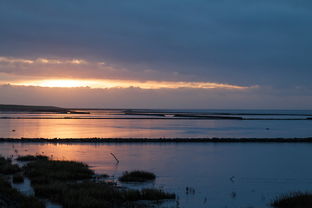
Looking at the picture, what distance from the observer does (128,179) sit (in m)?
18.2

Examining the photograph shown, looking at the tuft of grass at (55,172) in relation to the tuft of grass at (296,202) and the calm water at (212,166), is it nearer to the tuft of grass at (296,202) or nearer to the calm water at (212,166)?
the calm water at (212,166)

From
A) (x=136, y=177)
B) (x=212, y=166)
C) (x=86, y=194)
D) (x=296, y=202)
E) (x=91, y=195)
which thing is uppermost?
(x=86, y=194)

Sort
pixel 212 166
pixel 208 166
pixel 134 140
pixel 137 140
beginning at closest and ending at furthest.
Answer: pixel 208 166 → pixel 212 166 → pixel 134 140 → pixel 137 140

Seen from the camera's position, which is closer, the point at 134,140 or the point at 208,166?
the point at 208,166

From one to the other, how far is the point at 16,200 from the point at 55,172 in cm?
604

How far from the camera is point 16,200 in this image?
483 inches

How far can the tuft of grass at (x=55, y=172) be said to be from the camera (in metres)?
17.3

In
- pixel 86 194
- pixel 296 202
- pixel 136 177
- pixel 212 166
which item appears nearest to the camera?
pixel 86 194

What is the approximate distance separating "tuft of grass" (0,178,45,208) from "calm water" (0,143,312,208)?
490 cm

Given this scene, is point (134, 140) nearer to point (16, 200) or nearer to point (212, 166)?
point (212, 166)

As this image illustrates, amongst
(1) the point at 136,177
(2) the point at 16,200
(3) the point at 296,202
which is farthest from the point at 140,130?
(2) the point at 16,200

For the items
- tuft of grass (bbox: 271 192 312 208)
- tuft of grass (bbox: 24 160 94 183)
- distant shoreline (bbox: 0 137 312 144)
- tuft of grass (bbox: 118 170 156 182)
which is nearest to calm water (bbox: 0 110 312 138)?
distant shoreline (bbox: 0 137 312 144)

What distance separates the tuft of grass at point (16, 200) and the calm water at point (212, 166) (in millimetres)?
4899

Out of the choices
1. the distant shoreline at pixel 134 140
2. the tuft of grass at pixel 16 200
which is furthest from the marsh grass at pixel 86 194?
the distant shoreline at pixel 134 140
